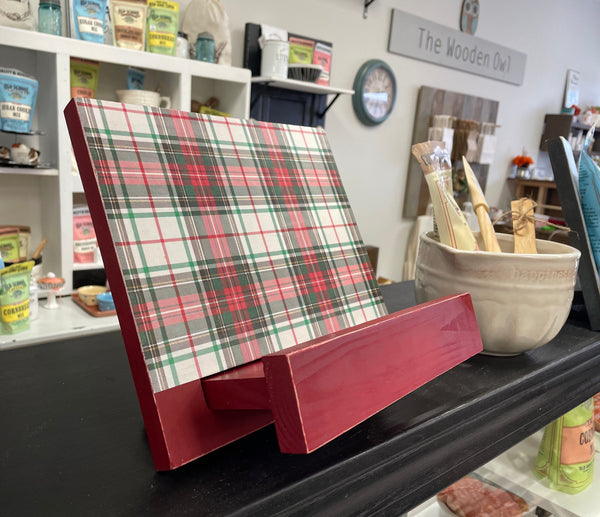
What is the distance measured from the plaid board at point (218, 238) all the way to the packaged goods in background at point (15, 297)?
4.35 feet

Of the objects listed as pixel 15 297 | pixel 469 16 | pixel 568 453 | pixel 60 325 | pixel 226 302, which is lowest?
pixel 60 325

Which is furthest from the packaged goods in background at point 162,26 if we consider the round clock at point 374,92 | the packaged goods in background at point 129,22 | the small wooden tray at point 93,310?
the round clock at point 374,92

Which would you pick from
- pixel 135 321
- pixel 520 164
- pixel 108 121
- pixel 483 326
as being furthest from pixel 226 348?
pixel 520 164

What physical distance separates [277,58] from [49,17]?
95 centimetres

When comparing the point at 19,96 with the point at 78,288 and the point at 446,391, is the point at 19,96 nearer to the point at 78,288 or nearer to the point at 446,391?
the point at 78,288

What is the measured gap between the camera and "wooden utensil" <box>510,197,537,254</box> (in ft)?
2.03

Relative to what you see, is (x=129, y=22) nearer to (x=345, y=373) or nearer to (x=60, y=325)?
(x=60, y=325)

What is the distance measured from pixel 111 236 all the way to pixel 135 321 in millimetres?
58

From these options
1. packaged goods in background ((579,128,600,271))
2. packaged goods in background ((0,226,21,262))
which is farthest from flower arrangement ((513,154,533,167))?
packaged goods in background ((579,128,600,271))

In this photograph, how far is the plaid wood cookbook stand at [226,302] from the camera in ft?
1.00

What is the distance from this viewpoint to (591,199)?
676 mm

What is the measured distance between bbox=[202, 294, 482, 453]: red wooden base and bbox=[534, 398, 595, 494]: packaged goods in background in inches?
15.8

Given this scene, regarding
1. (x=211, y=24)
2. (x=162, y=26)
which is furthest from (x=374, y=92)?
(x=162, y=26)

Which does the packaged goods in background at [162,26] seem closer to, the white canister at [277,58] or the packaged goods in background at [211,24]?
the packaged goods in background at [211,24]
